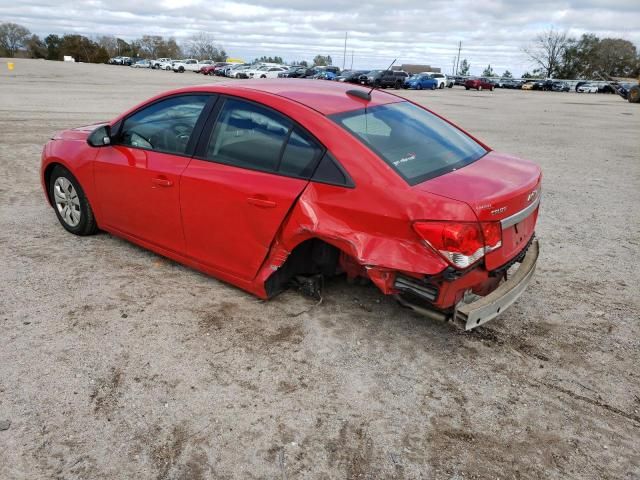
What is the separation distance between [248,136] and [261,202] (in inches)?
21.6

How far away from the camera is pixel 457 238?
283cm

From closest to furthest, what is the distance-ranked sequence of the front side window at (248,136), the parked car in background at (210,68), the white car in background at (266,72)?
the front side window at (248,136) → the white car in background at (266,72) → the parked car in background at (210,68)

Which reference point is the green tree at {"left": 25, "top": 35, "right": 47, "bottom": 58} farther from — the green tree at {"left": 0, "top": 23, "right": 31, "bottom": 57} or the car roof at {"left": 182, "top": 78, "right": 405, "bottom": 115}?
the car roof at {"left": 182, "top": 78, "right": 405, "bottom": 115}

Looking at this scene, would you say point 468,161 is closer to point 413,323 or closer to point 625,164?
point 413,323

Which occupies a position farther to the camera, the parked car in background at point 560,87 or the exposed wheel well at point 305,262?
the parked car in background at point 560,87

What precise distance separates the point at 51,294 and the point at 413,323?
2.72 m

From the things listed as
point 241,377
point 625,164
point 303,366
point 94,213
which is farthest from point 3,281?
point 625,164

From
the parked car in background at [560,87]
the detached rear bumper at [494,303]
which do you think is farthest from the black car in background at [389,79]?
the detached rear bumper at [494,303]

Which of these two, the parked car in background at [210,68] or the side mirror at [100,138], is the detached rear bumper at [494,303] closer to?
the side mirror at [100,138]

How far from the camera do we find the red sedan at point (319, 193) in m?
2.97

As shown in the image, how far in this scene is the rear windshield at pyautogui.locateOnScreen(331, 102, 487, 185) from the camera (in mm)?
3257

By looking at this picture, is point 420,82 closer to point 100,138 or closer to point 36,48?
point 100,138

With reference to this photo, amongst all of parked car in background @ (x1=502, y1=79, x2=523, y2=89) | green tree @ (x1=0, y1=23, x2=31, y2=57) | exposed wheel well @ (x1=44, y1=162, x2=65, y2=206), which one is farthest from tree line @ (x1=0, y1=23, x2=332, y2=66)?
exposed wheel well @ (x1=44, y1=162, x2=65, y2=206)

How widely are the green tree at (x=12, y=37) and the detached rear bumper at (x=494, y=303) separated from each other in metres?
122
